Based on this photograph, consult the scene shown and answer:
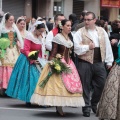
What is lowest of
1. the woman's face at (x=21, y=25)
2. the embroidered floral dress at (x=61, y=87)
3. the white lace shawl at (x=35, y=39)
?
the embroidered floral dress at (x=61, y=87)

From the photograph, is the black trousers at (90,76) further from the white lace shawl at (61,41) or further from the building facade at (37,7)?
the building facade at (37,7)

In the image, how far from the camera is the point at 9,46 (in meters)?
12.8

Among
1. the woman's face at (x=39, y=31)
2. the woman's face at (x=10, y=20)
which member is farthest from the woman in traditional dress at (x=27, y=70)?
the woman's face at (x=10, y=20)

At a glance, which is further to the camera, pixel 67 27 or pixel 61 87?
pixel 67 27

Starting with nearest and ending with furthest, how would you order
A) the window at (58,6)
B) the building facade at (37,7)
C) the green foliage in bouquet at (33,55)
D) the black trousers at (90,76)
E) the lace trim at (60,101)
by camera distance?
the lace trim at (60,101) < the black trousers at (90,76) < the green foliage in bouquet at (33,55) < the building facade at (37,7) < the window at (58,6)

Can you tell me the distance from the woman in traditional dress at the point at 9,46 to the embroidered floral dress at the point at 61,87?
2986 mm

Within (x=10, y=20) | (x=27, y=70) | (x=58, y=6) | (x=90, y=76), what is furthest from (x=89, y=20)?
(x=58, y=6)

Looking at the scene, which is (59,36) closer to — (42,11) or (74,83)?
(74,83)

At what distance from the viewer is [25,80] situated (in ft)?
36.3

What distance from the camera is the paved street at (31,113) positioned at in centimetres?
986

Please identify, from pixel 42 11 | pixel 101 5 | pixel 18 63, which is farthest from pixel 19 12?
pixel 18 63

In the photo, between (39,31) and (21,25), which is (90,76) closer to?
(39,31)

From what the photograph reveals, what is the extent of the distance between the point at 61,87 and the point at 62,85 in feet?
0.12

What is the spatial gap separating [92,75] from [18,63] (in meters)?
1.79
